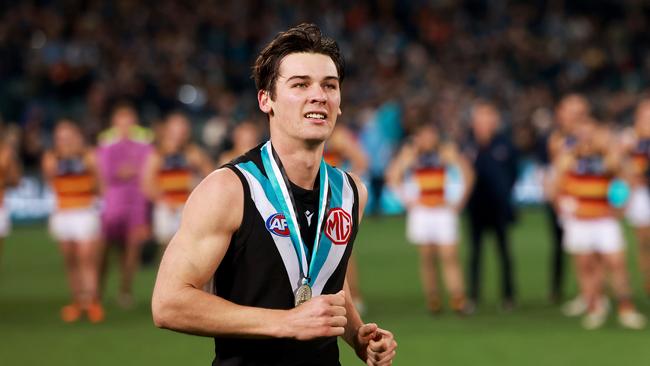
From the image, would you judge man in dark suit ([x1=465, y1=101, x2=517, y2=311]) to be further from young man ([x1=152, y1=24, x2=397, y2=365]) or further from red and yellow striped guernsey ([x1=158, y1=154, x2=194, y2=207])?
young man ([x1=152, y1=24, x2=397, y2=365])

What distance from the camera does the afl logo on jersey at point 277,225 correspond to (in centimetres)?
386

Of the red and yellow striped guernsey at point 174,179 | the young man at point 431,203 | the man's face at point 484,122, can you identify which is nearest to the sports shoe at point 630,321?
the young man at point 431,203

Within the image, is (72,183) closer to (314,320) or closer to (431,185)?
(431,185)

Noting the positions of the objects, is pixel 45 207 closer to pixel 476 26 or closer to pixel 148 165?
pixel 148 165

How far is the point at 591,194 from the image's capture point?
12.2m

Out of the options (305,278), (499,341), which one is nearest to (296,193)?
(305,278)

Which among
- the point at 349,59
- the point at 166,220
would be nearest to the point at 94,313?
the point at 166,220

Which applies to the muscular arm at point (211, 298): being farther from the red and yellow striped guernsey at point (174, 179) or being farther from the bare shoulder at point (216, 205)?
the red and yellow striped guernsey at point (174, 179)

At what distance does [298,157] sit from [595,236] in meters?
8.73

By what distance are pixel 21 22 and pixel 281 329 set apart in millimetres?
A: 23450

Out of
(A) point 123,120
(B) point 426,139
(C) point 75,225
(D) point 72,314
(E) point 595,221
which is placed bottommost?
(D) point 72,314

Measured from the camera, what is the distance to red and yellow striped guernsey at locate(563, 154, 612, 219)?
40.0ft

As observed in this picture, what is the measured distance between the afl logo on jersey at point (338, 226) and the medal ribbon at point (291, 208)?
33 millimetres

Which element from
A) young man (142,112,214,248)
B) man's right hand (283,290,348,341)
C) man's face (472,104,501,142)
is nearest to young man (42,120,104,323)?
young man (142,112,214,248)
